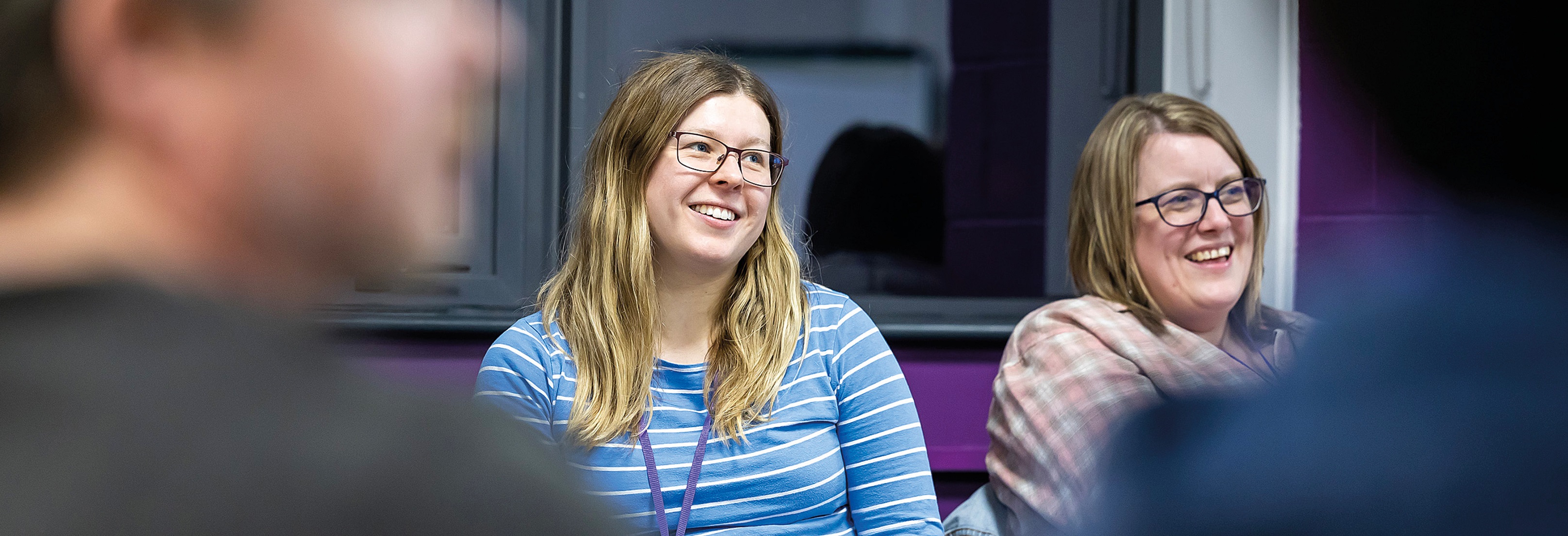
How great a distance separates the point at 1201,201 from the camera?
1.57 m

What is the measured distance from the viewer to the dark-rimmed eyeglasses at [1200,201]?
5.12ft

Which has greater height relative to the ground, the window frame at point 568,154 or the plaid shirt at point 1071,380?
the window frame at point 568,154

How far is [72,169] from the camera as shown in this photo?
313 millimetres

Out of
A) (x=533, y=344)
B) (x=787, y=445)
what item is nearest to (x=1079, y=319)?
(x=787, y=445)

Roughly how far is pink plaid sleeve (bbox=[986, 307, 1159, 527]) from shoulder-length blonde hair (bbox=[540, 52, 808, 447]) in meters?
0.37

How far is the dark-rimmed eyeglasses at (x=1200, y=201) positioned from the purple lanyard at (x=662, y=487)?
0.81m

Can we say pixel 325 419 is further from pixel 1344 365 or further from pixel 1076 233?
pixel 1076 233

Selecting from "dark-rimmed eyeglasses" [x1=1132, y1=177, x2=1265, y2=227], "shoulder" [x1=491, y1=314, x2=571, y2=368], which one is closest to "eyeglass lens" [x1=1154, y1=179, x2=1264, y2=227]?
"dark-rimmed eyeglasses" [x1=1132, y1=177, x2=1265, y2=227]

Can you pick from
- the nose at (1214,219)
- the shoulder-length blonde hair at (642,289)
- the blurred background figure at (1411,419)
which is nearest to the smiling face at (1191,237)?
the nose at (1214,219)

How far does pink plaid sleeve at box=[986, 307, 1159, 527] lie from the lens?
138cm

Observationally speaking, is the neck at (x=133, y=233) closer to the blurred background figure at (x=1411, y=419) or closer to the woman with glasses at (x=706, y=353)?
the blurred background figure at (x=1411, y=419)

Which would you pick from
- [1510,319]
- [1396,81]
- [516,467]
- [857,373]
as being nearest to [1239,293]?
[857,373]

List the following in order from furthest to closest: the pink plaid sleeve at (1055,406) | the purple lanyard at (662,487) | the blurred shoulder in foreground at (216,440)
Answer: the pink plaid sleeve at (1055,406)
the purple lanyard at (662,487)
the blurred shoulder in foreground at (216,440)

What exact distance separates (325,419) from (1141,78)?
231 centimetres
